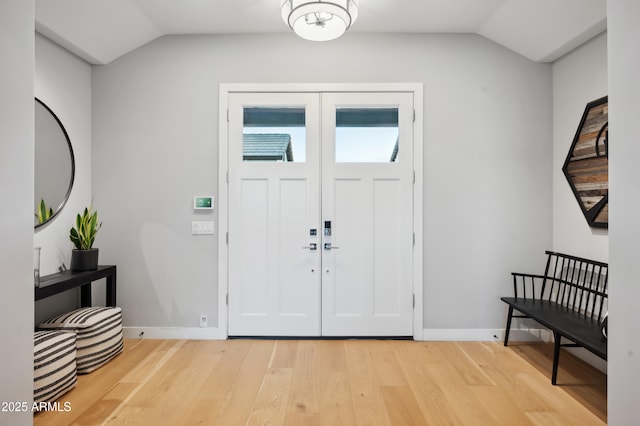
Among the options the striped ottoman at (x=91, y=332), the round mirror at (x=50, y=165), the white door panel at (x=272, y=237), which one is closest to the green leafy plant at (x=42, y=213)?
the round mirror at (x=50, y=165)

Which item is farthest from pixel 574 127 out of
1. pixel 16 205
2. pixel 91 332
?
pixel 91 332

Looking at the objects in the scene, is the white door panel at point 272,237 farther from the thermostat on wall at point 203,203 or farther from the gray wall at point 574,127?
the gray wall at point 574,127

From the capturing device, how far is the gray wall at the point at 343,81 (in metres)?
3.17

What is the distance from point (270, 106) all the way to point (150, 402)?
255 cm

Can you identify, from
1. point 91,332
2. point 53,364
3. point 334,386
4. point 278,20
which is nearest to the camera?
point 53,364

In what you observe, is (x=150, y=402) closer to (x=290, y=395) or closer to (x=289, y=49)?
(x=290, y=395)

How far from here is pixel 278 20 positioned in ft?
9.73

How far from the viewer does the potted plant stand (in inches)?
111

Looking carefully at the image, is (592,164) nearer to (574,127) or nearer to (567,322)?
(574,127)

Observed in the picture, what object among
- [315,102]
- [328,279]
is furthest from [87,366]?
[315,102]

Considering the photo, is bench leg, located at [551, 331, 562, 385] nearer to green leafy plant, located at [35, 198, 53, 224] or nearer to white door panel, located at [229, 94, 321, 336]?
white door panel, located at [229, 94, 321, 336]

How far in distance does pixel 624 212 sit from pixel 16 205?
252cm

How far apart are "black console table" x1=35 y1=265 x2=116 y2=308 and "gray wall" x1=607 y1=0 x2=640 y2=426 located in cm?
328

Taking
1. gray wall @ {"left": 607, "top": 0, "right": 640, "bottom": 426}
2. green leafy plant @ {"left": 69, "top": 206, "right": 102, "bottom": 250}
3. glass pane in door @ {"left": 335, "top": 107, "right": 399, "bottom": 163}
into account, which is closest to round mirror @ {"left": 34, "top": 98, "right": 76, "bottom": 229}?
green leafy plant @ {"left": 69, "top": 206, "right": 102, "bottom": 250}
